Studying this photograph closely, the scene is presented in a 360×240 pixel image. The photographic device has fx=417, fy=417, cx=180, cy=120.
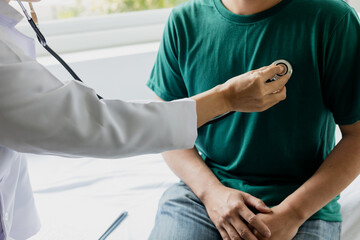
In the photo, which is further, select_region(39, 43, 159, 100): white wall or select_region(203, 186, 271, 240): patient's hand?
select_region(39, 43, 159, 100): white wall

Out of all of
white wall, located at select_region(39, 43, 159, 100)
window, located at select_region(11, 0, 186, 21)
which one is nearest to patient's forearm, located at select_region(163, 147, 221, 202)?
white wall, located at select_region(39, 43, 159, 100)

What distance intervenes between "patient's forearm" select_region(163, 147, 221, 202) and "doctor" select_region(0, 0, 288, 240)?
24cm

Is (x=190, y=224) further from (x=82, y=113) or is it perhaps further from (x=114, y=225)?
(x=82, y=113)

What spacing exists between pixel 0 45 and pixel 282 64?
0.59m

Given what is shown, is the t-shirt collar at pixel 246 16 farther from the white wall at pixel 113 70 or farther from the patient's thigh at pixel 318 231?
the white wall at pixel 113 70

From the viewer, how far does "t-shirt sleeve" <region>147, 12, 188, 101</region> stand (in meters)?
1.16

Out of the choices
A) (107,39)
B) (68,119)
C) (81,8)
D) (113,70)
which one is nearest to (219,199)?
(68,119)

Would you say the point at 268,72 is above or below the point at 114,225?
above

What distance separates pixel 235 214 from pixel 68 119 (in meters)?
0.47

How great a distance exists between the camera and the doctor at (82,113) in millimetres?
717

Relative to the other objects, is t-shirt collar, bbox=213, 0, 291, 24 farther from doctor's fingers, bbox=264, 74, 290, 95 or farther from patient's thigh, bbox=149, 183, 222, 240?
patient's thigh, bbox=149, 183, 222, 240

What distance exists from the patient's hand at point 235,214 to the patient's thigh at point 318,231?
0.10m

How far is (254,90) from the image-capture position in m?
0.87

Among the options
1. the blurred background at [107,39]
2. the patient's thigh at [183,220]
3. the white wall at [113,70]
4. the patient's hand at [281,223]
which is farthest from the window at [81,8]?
the patient's hand at [281,223]
